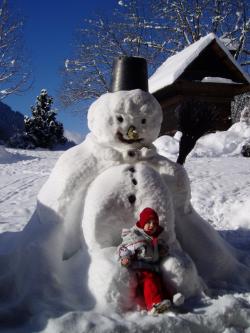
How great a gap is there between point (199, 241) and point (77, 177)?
118 cm

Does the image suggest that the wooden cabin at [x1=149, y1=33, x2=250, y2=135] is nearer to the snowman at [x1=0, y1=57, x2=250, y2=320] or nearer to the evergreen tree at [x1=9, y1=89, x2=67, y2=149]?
the snowman at [x1=0, y1=57, x2=250, y2=320]

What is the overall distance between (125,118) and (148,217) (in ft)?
2.89

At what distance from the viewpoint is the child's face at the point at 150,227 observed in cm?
290

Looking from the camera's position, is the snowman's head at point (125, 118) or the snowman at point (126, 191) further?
the snowman's head at point (125, 118)

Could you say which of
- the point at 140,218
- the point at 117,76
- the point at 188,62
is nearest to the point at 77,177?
the point at 140,218

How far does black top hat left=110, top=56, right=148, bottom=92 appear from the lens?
3551 millimetres

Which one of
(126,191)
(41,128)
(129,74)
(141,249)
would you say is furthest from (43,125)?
(141,249)

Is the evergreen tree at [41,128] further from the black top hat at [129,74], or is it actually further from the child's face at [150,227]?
the child's face at [150,227]

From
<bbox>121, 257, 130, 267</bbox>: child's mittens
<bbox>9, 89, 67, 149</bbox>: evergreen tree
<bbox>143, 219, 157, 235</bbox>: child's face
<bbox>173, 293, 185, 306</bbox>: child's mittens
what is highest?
<bbox>9, 89, 67, 149</bbox>: evergreen tree

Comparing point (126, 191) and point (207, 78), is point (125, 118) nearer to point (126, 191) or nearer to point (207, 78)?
point (126, 191)

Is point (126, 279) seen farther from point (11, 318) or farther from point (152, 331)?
point (11, 318)

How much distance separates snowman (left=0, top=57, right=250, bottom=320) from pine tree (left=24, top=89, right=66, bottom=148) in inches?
858

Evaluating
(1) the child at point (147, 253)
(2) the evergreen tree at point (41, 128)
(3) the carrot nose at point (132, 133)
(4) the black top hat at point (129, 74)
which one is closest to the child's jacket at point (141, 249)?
(1) the child at point (147, 253)

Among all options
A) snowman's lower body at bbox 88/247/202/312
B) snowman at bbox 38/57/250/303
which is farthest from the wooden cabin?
snowman's lower body at bbox 88/247/202/312
